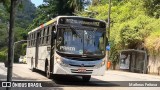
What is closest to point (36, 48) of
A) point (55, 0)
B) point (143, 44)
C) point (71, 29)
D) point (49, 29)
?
point (49, 29)

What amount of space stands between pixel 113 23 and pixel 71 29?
3051 centimetres

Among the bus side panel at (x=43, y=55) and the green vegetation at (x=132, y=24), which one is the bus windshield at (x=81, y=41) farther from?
the green vegetation at (x=132, y=24)

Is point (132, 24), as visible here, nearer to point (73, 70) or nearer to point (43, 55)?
point (43, 55)

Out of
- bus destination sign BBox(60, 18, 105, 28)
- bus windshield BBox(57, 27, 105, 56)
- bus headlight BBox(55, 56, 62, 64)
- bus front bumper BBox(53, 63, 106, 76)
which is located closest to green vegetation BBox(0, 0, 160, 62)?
bus destination sign BBox(60, 18, 105, 28)

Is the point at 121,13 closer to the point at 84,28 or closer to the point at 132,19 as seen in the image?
the point at 132,19

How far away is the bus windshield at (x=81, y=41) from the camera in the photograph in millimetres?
17219

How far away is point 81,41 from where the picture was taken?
17.3m

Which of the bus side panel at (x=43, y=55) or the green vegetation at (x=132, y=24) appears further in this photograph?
the green vegetation at (x=132, y=24)

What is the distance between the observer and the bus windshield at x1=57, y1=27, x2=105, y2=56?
17219 mm

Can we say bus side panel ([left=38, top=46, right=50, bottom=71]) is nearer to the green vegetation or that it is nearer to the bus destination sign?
the bus destination sign

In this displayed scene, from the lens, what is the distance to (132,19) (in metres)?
44.1

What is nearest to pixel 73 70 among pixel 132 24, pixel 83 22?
pixel 83 22

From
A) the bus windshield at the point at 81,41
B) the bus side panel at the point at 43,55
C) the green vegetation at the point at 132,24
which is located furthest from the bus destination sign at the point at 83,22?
the green vegetation at the point at 132,24

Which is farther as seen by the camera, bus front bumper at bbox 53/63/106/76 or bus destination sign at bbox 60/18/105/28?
bus destination sign at bbox 60/18/105/28
